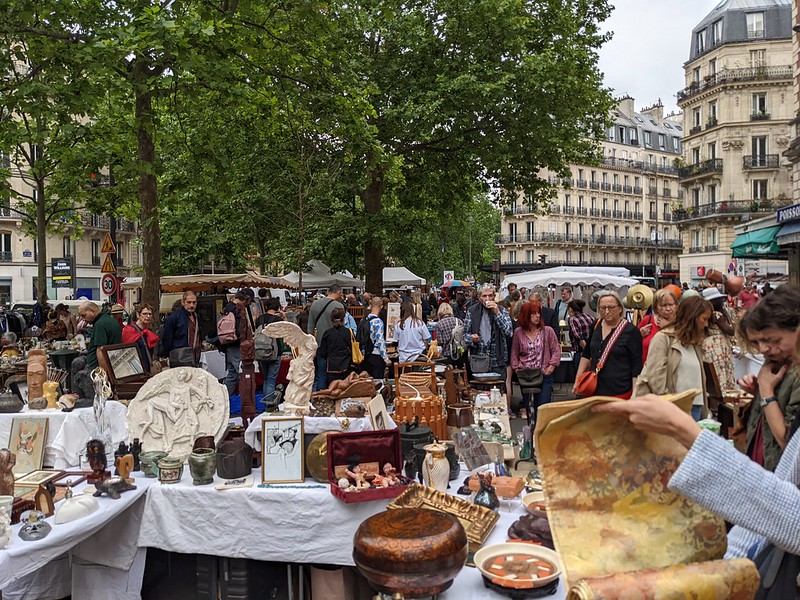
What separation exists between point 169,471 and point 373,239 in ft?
43.5

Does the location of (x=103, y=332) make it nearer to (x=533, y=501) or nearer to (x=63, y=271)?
(x=533, y=501)

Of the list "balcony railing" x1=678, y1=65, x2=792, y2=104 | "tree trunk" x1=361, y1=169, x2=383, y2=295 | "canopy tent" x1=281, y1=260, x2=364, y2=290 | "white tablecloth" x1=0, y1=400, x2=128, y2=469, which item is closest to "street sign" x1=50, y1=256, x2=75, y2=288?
"canopy tent" x1=281, y1=260, x2=364, y2=290

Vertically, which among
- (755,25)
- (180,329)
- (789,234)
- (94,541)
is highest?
(755,25)

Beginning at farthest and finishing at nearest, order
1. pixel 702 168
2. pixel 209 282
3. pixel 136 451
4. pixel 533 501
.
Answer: pixel 702 168 < pixel 209 282 < pixel 136 451 < pixel 533 501

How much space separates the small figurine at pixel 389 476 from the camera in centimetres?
349

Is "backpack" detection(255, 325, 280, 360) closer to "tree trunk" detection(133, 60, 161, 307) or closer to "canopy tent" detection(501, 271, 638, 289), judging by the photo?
"tree trunk" detection(133, 60, 161, 307)

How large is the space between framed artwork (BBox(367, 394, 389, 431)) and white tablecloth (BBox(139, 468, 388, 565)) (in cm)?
74

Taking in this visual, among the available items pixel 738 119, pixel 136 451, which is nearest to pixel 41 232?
pixel 136 451

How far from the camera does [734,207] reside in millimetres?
38250

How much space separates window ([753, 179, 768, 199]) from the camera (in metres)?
37.8

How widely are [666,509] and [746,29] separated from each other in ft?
153

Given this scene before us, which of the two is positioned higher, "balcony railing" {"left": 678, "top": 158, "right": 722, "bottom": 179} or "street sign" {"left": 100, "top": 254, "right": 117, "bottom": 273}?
"balcony railing" {"left": 678, "top": 158, "right": 722, "bottom": 179}

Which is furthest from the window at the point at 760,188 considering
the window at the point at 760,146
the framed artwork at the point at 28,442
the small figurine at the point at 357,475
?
the framed artwork at the point at 28,442

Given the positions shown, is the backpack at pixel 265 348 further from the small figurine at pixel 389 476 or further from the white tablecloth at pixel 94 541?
Result: the small figurine at pixel 389 476
